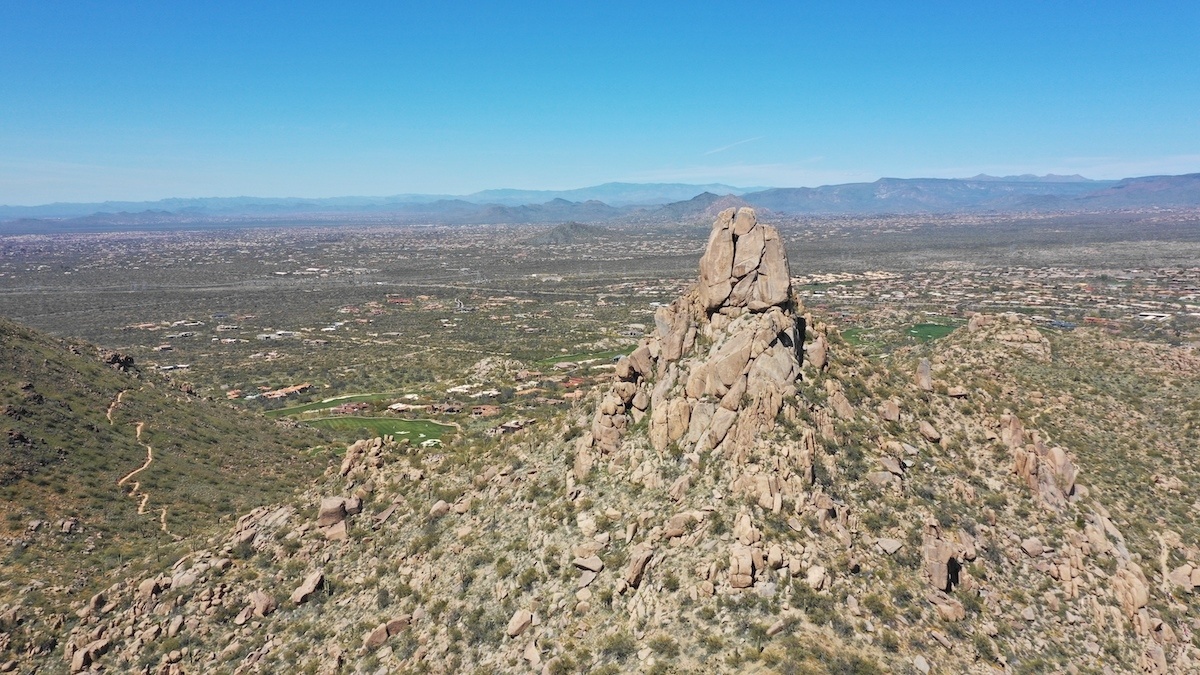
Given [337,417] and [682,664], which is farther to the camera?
[337,417]

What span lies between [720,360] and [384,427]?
6242cm

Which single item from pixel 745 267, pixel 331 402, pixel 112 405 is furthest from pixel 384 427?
pixel 745 267

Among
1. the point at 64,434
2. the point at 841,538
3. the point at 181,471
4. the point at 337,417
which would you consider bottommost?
the point at 337,417

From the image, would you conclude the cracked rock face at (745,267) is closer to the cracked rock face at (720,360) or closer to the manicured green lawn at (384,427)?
the cracked rock face at (720,360)

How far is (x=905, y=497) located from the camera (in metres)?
25.2

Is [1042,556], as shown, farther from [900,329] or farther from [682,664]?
[900,329]

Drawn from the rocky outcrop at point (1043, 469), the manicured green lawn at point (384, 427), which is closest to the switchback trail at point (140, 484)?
the manicured green lawn at point (384, 427)

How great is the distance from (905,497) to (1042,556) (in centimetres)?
614

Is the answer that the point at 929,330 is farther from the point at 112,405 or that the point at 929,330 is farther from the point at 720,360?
the point at 112,405

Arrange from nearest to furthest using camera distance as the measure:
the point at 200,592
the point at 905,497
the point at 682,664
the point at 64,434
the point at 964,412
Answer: the point at 682,664, the point at 905,497, the point at 200,592, the point at 964,412, the point at 64,434

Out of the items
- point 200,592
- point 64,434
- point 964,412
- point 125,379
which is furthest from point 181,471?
point 964,412

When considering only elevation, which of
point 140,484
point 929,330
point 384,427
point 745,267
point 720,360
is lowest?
point 384,427

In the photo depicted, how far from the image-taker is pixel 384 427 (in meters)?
80.1

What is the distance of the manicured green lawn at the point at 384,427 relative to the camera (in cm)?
7562
